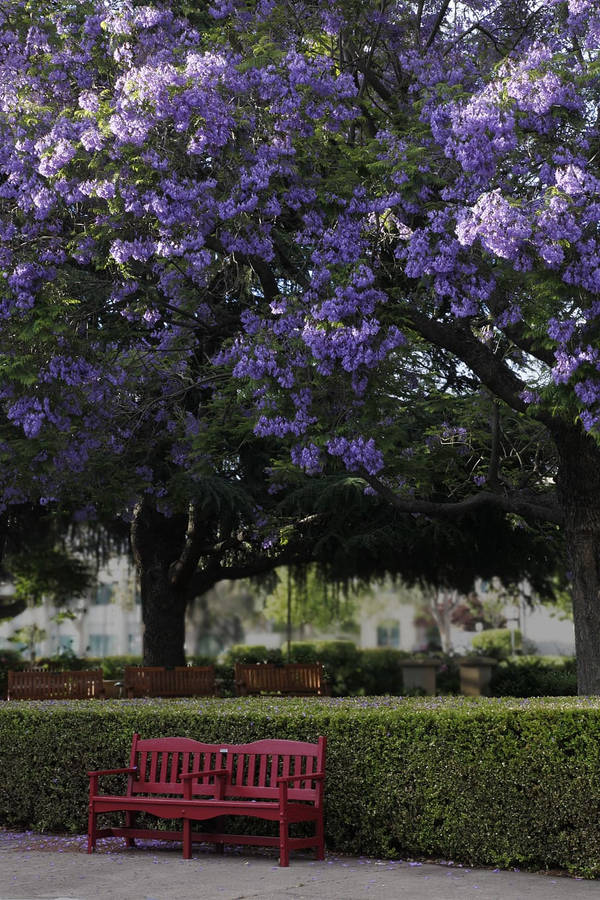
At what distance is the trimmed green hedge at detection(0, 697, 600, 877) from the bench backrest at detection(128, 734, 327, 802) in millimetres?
273

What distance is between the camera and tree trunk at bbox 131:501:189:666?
71.4ft

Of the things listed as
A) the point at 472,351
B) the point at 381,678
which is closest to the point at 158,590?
the point at 381,678

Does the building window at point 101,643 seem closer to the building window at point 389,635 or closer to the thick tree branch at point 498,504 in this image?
the building window at point 389,635

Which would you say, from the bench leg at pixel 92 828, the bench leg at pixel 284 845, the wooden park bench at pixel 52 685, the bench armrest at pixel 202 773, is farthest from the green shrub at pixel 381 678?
the bench leg at pixel 284 845

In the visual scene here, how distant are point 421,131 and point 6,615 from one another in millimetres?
27154

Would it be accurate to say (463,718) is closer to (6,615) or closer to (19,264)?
(19,264)

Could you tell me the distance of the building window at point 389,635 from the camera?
108m

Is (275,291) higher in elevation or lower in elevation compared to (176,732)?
higher

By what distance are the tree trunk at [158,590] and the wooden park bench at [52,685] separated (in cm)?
287

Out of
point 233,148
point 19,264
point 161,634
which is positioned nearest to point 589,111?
point 233,148

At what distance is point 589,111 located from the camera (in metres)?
11.5

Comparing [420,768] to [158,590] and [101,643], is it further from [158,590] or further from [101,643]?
[101,643]

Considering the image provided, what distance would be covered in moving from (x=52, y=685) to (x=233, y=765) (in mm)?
9563

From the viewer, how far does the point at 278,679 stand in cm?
2069
